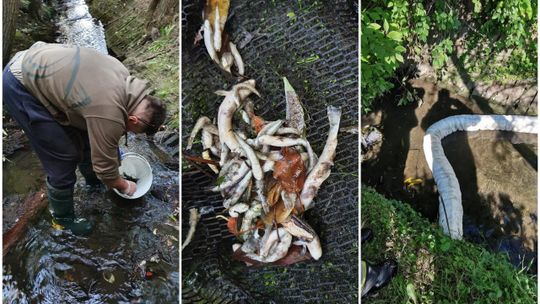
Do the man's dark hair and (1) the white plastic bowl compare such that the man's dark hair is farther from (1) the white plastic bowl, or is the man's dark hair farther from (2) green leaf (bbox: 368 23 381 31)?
(2) green leaf (bbox: 368 23 381 31)

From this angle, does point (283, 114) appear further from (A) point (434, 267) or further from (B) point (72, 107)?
(A) point (434, 267)

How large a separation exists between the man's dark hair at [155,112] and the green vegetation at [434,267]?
1.35m

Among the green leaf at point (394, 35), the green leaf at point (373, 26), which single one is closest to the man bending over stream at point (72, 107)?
the green leaf at point (373, 26)

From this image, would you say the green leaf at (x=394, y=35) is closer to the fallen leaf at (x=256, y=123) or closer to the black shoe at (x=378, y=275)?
the fallen leaf at (x=256, y=123)

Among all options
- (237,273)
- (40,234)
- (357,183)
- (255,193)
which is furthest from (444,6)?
(40,234)

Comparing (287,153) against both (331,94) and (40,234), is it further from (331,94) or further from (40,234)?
(40,234)

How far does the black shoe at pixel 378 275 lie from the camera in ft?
7.55

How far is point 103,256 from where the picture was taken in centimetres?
208

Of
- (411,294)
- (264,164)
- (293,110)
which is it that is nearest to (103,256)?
(264,164)

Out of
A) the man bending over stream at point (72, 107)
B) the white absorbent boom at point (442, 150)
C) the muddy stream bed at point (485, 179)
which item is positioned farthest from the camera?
the muddy stream bed at point (485, 179)

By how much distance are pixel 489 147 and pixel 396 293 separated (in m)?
1.19

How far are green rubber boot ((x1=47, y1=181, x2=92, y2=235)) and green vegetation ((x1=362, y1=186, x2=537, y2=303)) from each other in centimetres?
152

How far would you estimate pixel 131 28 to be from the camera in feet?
6.53

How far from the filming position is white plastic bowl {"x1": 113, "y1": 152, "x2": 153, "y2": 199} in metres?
2.11
